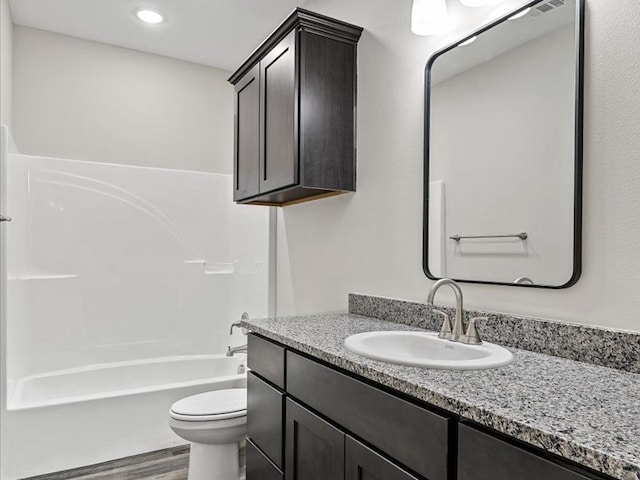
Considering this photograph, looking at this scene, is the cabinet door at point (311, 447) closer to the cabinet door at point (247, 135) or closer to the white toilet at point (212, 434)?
the white toilet at point (212, 434)

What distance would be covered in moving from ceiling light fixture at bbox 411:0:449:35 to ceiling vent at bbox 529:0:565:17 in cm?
34

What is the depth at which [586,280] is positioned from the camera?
1157 mm

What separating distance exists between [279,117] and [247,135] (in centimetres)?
40

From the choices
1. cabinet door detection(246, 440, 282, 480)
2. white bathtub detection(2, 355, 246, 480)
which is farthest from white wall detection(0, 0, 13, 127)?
cabinet door detection(246, 440, 282, 480)

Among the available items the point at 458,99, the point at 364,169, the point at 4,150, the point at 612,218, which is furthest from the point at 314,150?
the point at 4,150

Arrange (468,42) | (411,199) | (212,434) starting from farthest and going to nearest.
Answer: (212,434)
(411,199)
(468,42)

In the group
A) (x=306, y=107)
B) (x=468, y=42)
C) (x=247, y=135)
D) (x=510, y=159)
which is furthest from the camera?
(x=247, y=135)

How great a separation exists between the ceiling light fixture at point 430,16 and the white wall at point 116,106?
94.9 inches

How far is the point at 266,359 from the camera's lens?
1.61m

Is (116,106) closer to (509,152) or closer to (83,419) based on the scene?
(83,419)

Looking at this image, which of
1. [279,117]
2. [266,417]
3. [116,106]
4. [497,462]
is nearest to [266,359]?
[266,417]

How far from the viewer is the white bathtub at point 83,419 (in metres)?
2.33

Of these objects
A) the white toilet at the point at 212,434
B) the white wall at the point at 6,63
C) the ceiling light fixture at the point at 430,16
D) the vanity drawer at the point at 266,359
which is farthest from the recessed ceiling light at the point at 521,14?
the white wall at the point at 6,63

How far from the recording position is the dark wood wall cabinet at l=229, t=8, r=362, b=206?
1.92 meters
